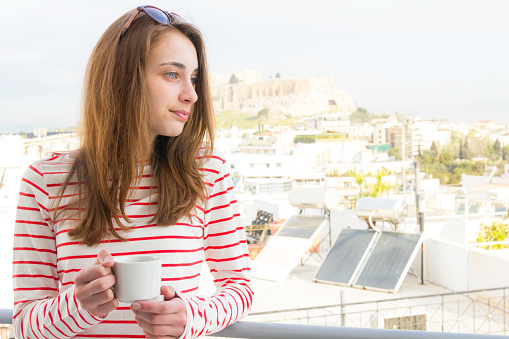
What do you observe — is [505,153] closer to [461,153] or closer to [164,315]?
[461,153]

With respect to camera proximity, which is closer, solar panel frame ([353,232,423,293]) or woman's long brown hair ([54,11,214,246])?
woman's long brown hair ([54,11,214,246])

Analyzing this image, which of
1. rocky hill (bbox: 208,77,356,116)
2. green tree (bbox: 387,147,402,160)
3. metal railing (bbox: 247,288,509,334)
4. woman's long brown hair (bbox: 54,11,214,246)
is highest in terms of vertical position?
rocky hill (bbox: 208,77,356,116)

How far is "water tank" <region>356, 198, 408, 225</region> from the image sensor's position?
7629mm

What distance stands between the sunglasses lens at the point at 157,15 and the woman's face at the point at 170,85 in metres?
0.02

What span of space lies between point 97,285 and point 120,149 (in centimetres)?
27

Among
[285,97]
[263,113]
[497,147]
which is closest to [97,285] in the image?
[497,147]

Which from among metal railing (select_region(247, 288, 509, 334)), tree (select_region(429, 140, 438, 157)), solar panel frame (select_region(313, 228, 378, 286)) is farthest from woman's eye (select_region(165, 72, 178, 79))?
tree (select_region(429, 140, 438, 157))

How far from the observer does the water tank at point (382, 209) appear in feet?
25.0

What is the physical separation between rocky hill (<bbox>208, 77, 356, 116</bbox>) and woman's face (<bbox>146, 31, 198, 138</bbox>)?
60170mm

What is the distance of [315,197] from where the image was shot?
903 cm

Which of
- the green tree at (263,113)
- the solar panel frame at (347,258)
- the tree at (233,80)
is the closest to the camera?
the solar panel frame at (347,258)

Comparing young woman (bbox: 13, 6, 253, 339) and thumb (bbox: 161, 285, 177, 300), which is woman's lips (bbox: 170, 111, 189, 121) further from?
thumb (bbox: 161, 285, 177, 300)

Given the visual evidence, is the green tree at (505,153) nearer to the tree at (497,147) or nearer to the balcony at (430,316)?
the tree at (497,147)

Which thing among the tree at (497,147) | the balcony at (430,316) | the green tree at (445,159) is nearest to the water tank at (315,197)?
the balcony at (430,316)
